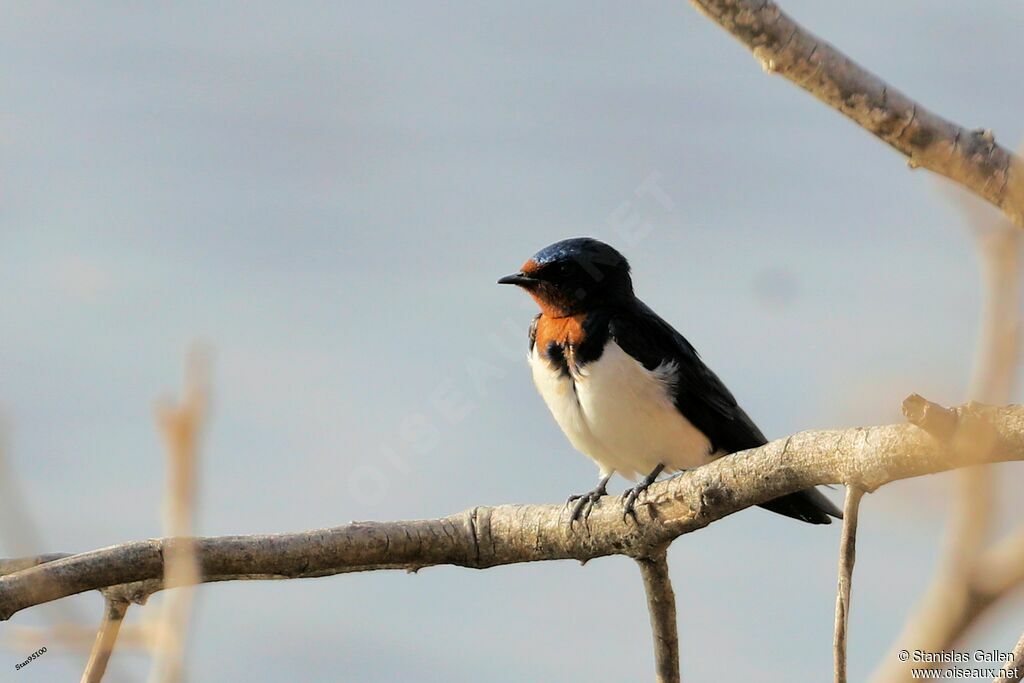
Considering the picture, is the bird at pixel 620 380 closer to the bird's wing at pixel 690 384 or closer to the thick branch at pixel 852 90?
the bird's wing at pixel 690 384

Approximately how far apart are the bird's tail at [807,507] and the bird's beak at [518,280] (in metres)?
1.75

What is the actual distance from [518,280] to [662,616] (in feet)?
7.37

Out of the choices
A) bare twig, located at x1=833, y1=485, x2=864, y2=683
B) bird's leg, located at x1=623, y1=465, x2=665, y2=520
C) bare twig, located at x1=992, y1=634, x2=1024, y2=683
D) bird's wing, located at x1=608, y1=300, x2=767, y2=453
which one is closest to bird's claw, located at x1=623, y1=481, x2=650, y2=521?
bird's leg, located at x1=623, y1=465, x2=665, y2=520

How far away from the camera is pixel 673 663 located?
5.60m

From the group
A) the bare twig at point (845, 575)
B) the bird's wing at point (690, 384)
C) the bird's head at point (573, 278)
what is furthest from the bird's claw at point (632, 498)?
the bird's head at point (573, 278)

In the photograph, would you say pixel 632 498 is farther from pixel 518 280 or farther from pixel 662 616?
pixel 518 280

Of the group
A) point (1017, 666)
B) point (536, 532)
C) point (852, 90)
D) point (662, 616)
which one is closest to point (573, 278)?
point (536, 532)

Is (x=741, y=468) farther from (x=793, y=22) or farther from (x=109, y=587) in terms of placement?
(x=109, y=587)

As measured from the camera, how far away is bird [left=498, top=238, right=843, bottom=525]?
6.60 metres

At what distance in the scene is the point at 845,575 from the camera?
3332 mm

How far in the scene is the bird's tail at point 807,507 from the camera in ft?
21.4

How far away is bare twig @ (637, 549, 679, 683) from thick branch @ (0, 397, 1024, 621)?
13 cm

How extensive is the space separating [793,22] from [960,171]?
22.6 inches

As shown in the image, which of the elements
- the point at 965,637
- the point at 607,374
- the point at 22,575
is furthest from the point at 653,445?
the point at 965,637
